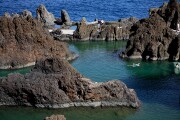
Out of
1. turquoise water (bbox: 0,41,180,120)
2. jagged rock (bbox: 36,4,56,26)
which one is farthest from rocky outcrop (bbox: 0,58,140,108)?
jagged rock (bbox: 36,4,56,26)

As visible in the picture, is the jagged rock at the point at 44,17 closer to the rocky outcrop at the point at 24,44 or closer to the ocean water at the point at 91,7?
the ocean water at the point at 91,7

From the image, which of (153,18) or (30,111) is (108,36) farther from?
(30,111)

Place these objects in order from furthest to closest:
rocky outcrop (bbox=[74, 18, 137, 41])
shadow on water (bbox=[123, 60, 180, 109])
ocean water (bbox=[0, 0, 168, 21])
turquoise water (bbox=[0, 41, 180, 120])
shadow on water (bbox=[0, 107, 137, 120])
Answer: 1. ocean water (bbox=[0, 0, 168, 21])
2. rocky outcrop (bbox=[74, 18, 137, 41])
3. shadow on water (bbox=[123, 60, 180, 109])
4. turquoise water (bbox=[0, 41, 180, 120])
5. shadow on water (bbox=[0, 107, 137, 120])

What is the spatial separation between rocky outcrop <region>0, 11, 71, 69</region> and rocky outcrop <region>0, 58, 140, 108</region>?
13.3 m

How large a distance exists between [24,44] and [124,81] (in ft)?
51.2

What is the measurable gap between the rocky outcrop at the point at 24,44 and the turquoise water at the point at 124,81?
4116mm

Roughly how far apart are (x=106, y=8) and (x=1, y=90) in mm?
71862

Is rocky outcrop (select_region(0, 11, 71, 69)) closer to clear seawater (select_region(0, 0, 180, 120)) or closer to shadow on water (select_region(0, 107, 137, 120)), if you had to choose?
clear seawater (select_region(0, 0, 180, 120))

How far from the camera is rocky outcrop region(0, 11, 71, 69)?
58.1 m

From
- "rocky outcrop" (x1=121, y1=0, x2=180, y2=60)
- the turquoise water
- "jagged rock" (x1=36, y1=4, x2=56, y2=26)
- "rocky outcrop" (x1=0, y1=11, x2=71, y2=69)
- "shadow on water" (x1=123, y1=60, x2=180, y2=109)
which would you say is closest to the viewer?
the turquoise water

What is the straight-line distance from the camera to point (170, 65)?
2340 inches

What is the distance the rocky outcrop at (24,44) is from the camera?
58.1 m

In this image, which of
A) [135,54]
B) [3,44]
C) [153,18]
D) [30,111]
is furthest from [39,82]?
[153,18]

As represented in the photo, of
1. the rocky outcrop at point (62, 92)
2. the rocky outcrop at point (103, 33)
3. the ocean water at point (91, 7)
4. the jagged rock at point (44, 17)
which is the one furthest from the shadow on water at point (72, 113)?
the ocean water at point (91, 7)
